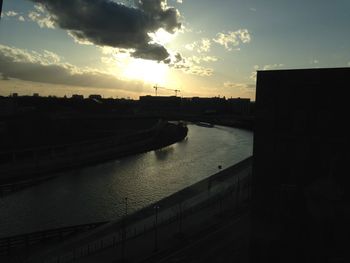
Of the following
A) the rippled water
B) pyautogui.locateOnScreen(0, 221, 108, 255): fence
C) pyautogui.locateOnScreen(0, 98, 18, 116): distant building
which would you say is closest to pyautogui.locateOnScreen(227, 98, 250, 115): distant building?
pyautogui.locateOnScreen(0, 98, 18, 116): distant building

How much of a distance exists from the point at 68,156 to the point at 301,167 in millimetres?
32948

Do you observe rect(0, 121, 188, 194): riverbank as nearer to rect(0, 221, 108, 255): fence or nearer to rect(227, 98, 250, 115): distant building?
rect(0, 221, 108, 255): fence

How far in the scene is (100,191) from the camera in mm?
26781

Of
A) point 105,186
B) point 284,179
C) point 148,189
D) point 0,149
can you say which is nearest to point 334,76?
point 284,179

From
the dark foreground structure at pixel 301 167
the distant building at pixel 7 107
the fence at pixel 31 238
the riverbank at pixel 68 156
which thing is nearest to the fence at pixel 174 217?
the fence at pixel 31 238

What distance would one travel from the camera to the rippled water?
20.1 meters

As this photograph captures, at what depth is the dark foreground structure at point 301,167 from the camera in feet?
33.5

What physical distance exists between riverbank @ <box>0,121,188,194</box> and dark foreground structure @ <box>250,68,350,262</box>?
70.6 ft

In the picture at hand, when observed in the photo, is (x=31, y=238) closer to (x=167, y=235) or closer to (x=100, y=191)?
(x=167, y=235)

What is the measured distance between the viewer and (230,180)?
99.2 feet

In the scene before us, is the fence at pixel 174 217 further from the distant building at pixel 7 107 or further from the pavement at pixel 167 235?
the distant building at pixel 7 107

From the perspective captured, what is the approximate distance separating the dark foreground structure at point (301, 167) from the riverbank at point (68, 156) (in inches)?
847

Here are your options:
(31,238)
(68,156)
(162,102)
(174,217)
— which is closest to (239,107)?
(162,102)

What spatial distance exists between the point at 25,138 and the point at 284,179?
129ft
